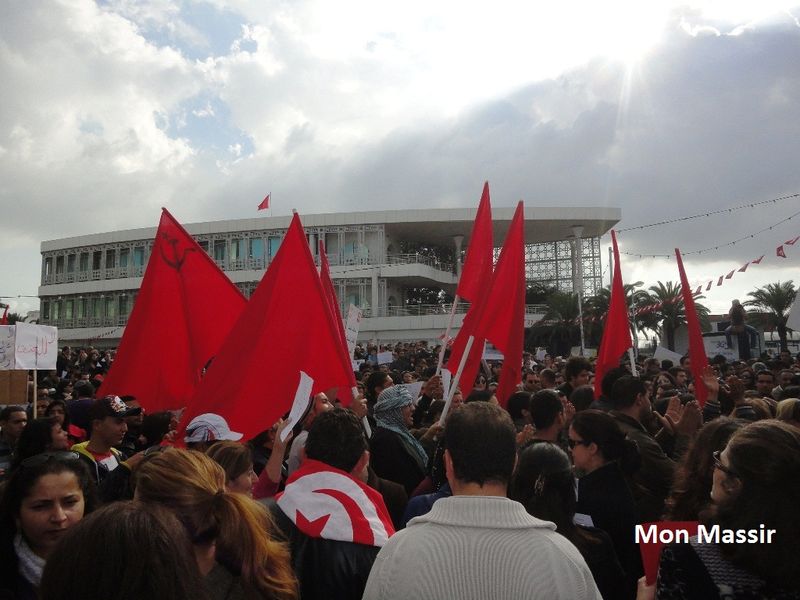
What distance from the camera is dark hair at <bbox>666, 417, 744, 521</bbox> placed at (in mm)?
2756

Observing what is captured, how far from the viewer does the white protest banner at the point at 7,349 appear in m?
8.91

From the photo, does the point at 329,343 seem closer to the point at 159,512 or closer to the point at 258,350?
the point at 258,350

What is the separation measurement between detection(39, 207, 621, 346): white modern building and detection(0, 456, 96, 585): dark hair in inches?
1497

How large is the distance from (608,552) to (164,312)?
176 inches

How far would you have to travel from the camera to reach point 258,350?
4.66 m

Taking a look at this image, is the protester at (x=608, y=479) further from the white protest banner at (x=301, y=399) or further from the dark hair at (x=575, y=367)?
the dark hair at (x=575, y=367)

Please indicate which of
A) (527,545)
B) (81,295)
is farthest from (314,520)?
(81,295)

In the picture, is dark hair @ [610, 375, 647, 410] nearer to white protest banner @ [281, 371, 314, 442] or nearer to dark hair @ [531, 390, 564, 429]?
dark hair @ [531, 390, 564, 429]

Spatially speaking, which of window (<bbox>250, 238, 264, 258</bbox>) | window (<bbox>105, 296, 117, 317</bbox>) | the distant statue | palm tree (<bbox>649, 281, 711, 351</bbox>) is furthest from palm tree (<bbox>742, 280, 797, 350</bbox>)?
window (<bbox>105, 296, 117, 317</bbox>)

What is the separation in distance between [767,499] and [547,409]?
262 cm

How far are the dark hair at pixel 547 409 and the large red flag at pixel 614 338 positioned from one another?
3.04 meters

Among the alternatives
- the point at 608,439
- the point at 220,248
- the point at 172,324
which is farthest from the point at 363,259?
the point at 608,439

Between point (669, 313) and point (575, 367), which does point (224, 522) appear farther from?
point (669, 313)

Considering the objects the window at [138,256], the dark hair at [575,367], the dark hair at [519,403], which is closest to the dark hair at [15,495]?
the dark hair at [519,403]
